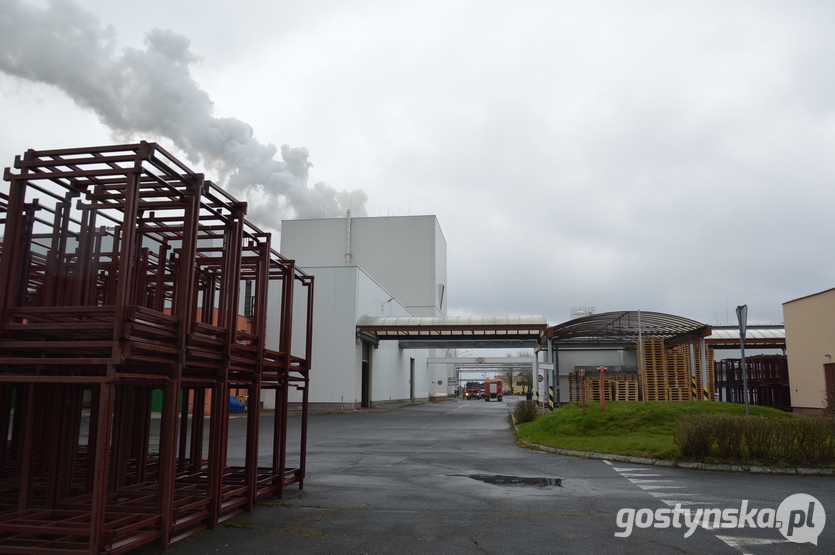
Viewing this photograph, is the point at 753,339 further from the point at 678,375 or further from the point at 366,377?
the point at 366,377

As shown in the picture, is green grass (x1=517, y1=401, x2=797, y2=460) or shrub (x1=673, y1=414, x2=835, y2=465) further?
green grass (x1=517, y1=401, x2=797, y2=460)

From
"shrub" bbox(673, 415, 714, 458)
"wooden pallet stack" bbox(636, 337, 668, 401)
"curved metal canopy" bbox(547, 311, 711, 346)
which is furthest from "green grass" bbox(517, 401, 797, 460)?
"wooden pallet stack" bbox(636, 337, 668, 401)

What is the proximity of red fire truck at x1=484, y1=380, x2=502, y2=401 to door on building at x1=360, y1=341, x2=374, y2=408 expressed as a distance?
108 feet

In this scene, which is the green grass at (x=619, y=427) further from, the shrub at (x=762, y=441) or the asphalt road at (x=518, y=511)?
the shrub at (x=762, y=441)

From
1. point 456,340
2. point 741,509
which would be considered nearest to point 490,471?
point 741,509

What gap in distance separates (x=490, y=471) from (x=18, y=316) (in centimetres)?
894

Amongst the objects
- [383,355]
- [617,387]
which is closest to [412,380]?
[383,355]

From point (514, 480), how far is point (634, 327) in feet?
77.8

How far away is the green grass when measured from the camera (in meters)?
15.2

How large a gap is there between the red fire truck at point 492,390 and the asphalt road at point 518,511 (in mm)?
61067

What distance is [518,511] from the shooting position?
332 inches

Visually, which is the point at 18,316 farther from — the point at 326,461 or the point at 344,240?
the point at 344,240

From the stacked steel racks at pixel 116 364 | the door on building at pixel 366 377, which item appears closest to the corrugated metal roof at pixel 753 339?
the door on building at pixel 366 377

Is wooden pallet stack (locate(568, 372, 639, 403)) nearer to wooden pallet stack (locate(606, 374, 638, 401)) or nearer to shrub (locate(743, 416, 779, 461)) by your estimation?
wooden pallet stack (locate(606, 374, 638, 401))
